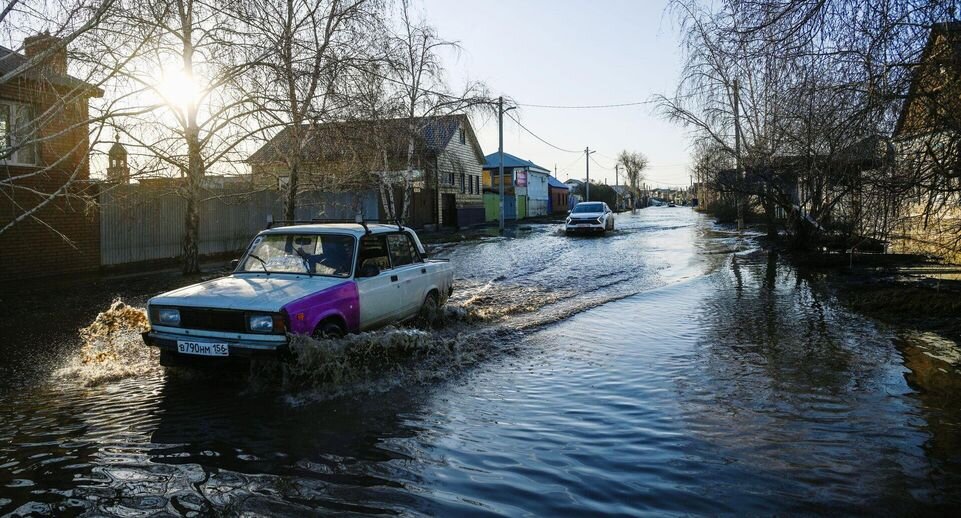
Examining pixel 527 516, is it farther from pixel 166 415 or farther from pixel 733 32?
pixel 733 32

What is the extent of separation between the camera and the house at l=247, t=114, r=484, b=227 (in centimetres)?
1359

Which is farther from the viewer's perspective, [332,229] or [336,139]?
[336,139]

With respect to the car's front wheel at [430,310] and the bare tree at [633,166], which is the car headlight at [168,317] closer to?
the car's front wheel at [430,310]

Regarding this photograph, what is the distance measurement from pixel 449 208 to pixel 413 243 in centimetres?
3050

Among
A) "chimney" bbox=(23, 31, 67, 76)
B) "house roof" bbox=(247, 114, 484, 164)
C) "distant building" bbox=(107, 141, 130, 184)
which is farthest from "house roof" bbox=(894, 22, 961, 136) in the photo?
"distant building" bbox=(107, 141, 130, 184)

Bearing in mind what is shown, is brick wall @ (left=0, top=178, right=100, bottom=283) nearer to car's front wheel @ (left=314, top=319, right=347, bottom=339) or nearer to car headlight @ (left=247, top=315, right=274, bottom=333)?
car's front wheel @ (left=314, top=319, right=347, bottom=339)

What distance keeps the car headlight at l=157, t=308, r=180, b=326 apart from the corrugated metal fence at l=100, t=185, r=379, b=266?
796cm

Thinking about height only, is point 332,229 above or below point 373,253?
above

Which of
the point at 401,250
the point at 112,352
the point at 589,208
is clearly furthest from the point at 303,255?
the point at 589,208

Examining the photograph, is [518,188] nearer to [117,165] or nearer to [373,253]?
[117,165]

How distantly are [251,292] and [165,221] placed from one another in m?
13.8

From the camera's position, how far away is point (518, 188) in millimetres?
54469

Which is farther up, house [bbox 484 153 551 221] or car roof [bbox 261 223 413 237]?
house [bbox 484 153 551 221]

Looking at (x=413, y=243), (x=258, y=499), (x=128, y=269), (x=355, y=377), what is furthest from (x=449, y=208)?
(x=258, y=499)
